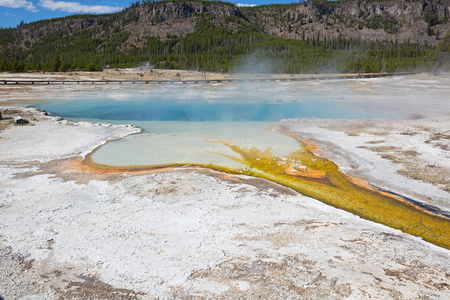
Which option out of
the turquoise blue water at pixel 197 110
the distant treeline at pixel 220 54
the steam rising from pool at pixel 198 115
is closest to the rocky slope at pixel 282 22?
the distant treeline at pixel 220 54

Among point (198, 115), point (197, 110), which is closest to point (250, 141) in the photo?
point (198, 115)

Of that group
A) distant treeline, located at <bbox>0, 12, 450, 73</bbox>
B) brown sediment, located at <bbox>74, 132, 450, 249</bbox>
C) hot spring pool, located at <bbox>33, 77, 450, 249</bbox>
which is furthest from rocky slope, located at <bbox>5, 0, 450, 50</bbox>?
brown sediment, located at <bbox>74, 132, 450, 249</bbox>

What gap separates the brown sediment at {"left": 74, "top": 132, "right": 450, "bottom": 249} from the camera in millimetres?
7684

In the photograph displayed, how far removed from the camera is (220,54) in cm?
10338

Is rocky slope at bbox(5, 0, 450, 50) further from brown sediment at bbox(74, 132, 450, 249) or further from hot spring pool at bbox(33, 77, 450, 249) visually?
brown sediment at bbox(74, 132, 450, 249)

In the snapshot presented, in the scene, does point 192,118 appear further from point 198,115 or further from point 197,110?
point 197,110

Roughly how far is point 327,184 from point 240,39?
427ft

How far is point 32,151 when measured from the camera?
1302cm

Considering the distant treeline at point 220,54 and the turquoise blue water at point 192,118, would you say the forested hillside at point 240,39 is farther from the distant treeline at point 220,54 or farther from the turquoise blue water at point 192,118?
the turquoise blue water at point 192,118

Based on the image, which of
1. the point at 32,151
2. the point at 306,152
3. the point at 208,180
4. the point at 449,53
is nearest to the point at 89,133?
the point at 32,151

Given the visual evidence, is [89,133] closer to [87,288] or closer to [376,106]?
[87,288]

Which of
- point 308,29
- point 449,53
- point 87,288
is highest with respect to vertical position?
point 308,29

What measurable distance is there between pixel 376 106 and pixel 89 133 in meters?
21.0

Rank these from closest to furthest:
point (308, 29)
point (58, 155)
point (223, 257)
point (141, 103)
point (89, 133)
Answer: point (223, 257), point (58, 155), point (89, 133), point (141, 103), point (308, 29)
